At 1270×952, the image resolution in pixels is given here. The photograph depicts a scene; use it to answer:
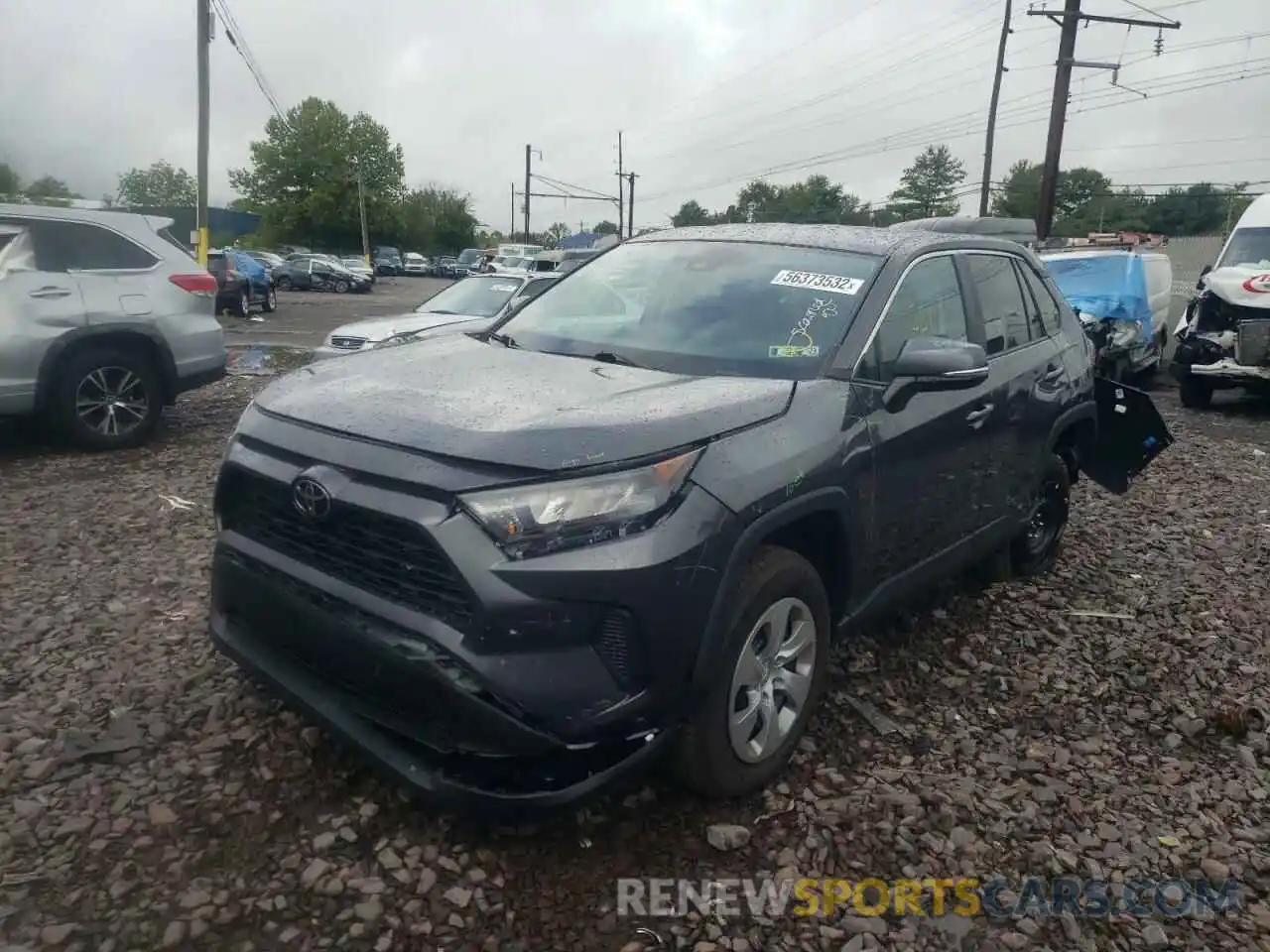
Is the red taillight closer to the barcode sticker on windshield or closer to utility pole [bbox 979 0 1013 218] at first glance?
the barcode sticker on windshield

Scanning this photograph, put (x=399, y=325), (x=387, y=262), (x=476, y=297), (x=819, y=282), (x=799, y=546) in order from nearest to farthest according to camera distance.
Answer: (x=799, y=546) < (x=819, y=282) < (x=399, y=325) < (x=476, y=297) < (x=387, y=262)

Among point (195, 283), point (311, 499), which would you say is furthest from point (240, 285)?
point (311, 499)

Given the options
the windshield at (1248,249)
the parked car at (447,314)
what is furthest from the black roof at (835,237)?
the windshield at (1248,249)

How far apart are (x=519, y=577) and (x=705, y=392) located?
92cm

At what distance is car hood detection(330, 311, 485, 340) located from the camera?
9242 mm

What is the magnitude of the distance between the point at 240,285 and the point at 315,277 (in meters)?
19.3

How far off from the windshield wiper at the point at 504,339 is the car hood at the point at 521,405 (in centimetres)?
30

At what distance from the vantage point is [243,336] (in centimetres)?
1762

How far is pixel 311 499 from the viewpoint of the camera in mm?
2586

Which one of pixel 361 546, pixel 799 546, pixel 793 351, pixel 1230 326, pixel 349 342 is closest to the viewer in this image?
pixel 361 546

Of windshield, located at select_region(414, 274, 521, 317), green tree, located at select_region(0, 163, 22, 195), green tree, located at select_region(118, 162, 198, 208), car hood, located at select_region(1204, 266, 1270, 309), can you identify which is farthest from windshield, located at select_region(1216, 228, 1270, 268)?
green tree, located at select_region(118, 162, 198, 208)

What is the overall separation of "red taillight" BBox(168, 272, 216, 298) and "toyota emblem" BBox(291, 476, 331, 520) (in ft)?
18.2

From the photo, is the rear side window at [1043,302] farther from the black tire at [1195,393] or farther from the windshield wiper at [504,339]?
the black tire at [1195,393]

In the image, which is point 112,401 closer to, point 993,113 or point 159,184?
point 993,113
